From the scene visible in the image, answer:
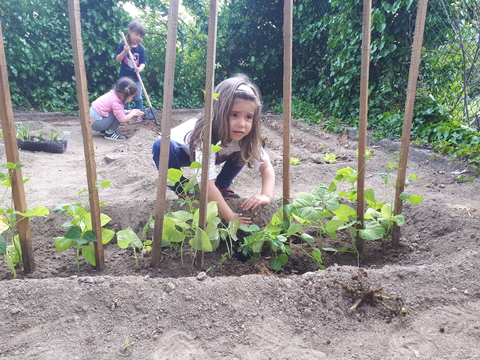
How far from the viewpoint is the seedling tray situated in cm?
484

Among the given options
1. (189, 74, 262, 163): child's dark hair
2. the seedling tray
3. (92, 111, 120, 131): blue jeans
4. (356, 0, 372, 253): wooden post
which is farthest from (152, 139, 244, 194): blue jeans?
(92, 111, 120, 131): blue jeans

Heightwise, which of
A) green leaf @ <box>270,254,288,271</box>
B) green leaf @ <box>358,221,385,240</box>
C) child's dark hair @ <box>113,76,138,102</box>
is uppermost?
child's dark hair @ <box>113,76,138,102</box>

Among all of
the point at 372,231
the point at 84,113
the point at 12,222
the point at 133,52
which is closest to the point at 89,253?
the point at 12,222

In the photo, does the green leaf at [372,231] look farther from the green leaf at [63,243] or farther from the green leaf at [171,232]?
the green leaf at [63,243]

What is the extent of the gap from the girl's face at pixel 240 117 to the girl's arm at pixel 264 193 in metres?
0.35

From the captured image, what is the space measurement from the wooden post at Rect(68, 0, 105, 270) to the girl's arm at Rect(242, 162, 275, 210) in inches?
32.9

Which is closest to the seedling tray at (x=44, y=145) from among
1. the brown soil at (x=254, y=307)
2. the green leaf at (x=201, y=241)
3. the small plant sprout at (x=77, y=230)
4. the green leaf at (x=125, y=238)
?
the brown soil at (x=254, y=307)

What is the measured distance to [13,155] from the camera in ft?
5.16

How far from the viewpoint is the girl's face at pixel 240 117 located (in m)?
2.15

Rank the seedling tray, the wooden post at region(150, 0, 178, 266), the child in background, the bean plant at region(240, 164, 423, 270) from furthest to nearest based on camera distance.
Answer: the child in background → the seedling tray → the bean plant at region(240, 164, 423, 270) → the wooden post at region(150, 0, 178, 266)

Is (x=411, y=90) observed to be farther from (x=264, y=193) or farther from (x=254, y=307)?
(x=254, y=307)

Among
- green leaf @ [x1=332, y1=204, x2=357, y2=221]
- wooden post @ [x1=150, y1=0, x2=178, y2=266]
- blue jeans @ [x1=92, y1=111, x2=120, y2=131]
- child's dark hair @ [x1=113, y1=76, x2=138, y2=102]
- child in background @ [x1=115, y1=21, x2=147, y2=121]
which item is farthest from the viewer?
child in background @ [x1=115, y1=21, x2=147, y2=121]

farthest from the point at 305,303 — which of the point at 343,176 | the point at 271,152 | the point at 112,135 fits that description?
the point at 112,135

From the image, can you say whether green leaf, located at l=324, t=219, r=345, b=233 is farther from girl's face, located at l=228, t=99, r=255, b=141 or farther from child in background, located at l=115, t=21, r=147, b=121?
child in background, located at l=115, t=21, r=147, b=121
